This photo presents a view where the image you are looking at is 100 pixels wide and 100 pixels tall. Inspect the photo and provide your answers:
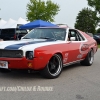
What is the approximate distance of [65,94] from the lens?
4207mm

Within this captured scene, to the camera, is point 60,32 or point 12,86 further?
point 60,32

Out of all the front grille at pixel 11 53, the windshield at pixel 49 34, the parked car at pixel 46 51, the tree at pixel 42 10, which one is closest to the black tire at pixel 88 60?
the parked car at pixel 46 51

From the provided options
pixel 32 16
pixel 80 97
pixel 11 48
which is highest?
pixel 32 16

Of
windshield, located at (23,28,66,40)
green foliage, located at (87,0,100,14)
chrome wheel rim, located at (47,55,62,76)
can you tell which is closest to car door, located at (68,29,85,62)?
windshield, located at (23,28,66,40)

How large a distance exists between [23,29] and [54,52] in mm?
13471

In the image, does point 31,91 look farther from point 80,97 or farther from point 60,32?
point 60,32

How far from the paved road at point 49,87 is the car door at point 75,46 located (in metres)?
0.57

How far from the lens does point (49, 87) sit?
4.69 m

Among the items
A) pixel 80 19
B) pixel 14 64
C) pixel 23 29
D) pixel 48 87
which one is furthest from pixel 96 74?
pixel 80 19

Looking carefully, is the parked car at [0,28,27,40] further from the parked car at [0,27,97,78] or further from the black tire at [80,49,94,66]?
the parked car at [0,27,97,78]

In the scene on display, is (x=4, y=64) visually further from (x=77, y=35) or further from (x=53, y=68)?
(x=77, y=35)

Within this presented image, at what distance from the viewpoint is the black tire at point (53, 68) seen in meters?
5.36

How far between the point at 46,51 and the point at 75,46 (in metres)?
1.63

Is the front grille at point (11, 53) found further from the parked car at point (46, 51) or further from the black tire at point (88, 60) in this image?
the black tire at point (88, 60)
